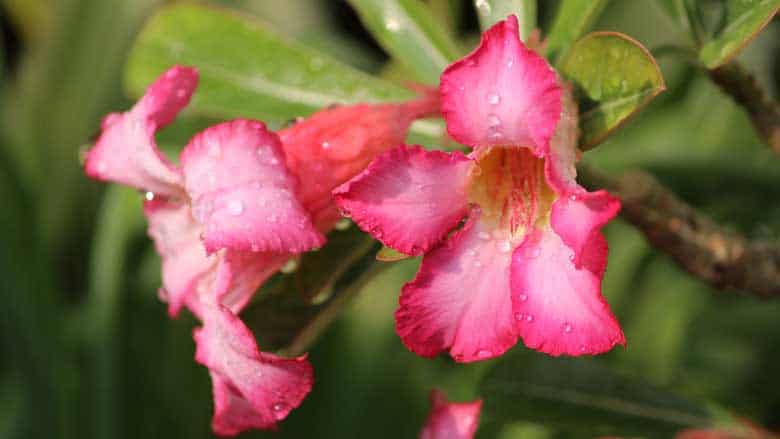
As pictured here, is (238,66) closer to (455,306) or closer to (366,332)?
(455,306)

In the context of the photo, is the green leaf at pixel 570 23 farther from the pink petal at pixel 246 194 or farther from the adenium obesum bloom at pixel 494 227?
the pink petal at pixel 246 194

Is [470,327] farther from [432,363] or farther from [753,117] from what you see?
[432,363]

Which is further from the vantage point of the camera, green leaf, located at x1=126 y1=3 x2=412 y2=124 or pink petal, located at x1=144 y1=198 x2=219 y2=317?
green leaf, located at x1=126 y1=3 x2=412 y2=124

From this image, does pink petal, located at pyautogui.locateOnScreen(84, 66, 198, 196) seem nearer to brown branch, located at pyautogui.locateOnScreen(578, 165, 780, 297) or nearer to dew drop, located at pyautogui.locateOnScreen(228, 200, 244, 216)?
dew drop, located at pyautogui.locateOnScreen(228, 200, 244, 216)

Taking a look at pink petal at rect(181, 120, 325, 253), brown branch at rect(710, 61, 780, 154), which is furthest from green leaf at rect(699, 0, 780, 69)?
pink petal at rect(181, 120, 325, 253)

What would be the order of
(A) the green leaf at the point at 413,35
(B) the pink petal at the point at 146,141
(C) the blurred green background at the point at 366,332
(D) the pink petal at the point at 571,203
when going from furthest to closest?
(C) the blurred green background at the point at 366,332, (A) the green leaf at the point at 413,35, (B) the pink petal at the point at 146,141, (D) the pink petal at the point at 571,203

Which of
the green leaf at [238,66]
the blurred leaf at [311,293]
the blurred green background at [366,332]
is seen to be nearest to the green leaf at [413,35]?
the green leaf at [238,66]

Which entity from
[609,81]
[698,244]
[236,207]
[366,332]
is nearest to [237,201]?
[236,207]
